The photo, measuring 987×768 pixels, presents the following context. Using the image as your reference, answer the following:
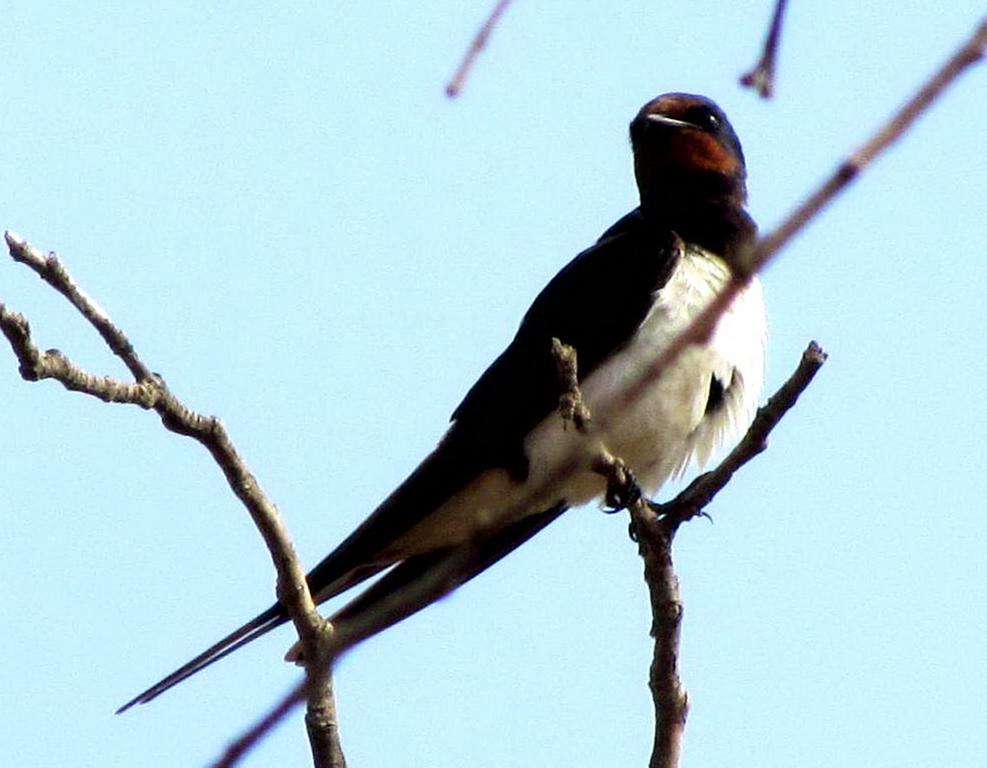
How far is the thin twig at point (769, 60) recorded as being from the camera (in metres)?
0.96

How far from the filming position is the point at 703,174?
5.45 m

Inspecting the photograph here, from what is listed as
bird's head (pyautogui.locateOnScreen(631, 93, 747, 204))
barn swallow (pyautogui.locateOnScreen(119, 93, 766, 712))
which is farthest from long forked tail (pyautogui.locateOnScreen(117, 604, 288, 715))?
bird's head (pyautogui.locateOnScreen(631, 93, 747, 204))

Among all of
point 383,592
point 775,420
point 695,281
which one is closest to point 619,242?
point 695,281

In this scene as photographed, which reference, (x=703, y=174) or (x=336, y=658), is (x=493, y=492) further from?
(x=336, y=658)

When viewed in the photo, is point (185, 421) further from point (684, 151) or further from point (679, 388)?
point (684, 151)

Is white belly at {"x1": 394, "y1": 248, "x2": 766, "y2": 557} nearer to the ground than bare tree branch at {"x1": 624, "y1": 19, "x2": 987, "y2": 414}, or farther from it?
farther from it

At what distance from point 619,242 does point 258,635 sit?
1814 millimetres

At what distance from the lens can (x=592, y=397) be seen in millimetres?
4602

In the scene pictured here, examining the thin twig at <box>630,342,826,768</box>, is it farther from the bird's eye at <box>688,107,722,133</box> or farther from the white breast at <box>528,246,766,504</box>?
the bird's eye at <box>688,107,722,133</box>

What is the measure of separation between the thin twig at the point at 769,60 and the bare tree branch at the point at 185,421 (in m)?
1.40

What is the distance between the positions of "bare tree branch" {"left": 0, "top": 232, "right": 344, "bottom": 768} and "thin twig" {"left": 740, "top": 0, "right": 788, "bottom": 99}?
1.40 m

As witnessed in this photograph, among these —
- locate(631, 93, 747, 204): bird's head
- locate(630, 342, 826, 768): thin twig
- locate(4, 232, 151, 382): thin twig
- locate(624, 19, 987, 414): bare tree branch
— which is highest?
locate(631, 93, 747, 204): bird's head

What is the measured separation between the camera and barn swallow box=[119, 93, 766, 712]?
4535mm

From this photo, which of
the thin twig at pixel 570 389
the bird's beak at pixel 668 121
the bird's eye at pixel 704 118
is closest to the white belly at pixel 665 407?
the bird's beak at pixel 668 121
